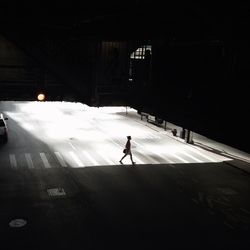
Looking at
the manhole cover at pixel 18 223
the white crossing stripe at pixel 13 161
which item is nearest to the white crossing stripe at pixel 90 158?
the white crossing stripe at pixel 13 161

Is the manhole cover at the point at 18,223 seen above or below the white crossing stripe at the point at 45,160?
above

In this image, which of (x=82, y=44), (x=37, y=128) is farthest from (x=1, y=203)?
(x=37, y=128)

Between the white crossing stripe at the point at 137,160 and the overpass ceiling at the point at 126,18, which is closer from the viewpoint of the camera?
the overpass ceiling at the point at 126,18

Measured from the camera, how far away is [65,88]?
13516 millimetres

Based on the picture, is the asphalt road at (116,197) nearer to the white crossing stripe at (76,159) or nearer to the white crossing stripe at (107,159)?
the white crossing stripe at (76,159)

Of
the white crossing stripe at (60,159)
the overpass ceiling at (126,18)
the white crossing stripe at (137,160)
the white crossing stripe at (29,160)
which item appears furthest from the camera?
the white crossing stripe at (137,160)

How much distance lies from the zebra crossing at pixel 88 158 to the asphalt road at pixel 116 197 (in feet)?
0.19

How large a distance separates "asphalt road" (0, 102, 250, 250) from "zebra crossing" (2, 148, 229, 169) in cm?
6

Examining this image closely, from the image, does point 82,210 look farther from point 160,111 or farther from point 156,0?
point 156,0

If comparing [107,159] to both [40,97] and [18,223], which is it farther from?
[40,97]

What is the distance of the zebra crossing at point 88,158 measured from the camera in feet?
73.7

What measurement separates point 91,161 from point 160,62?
495 inches

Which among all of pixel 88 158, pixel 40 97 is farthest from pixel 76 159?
pixel 40 97

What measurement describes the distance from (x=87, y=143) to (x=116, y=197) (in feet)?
36.7
